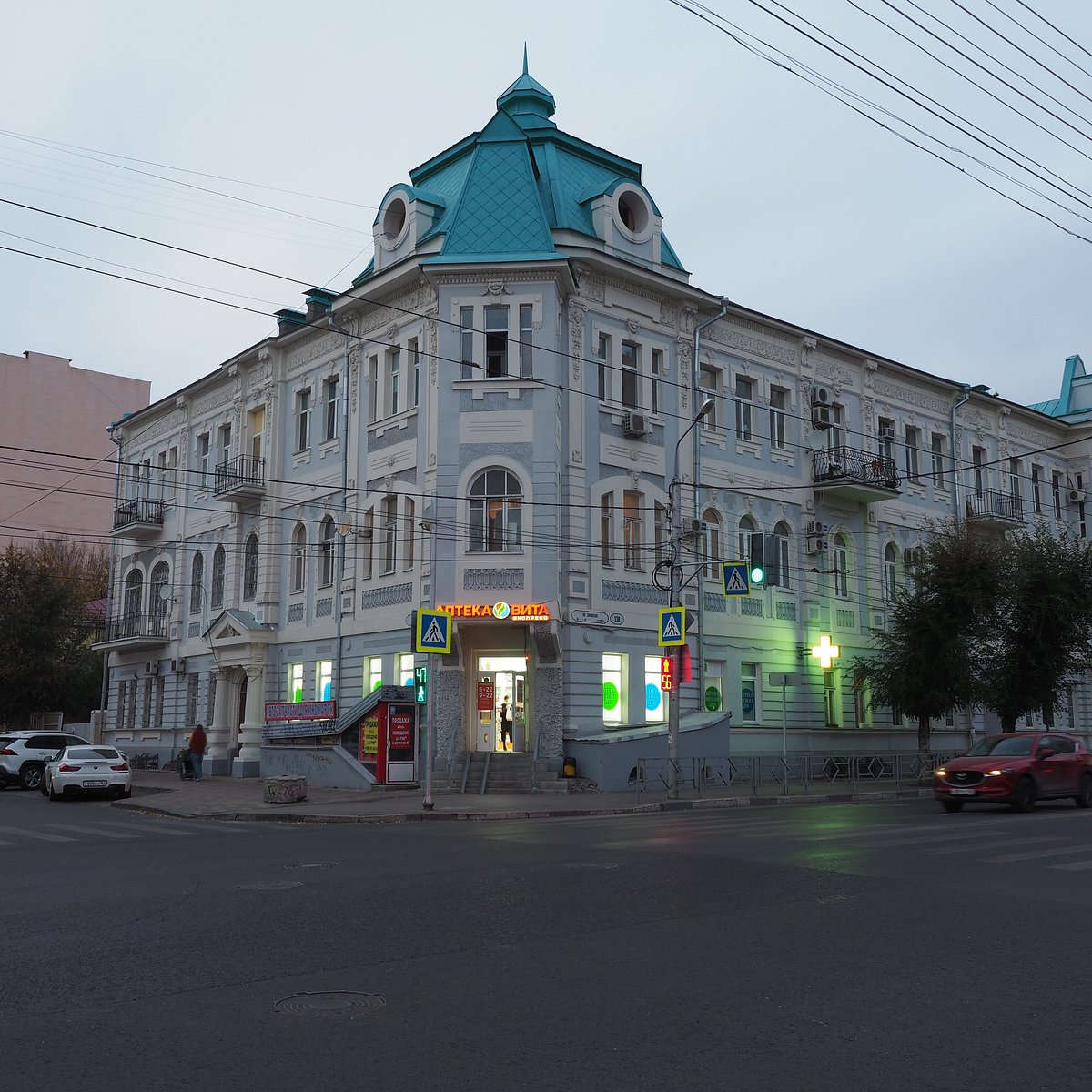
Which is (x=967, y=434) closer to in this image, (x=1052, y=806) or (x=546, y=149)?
(x=546, y=149)

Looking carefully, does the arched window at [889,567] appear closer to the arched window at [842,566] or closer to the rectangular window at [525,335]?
the arched window at [842,566]

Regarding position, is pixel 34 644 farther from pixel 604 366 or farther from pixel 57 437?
pixel 604 366

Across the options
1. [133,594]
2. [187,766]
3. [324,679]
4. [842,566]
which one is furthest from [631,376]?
[133,594]

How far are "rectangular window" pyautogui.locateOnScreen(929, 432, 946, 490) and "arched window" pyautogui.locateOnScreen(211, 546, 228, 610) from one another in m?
26.6

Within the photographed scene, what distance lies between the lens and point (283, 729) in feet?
106

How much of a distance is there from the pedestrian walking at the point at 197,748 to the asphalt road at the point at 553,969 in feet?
70.6

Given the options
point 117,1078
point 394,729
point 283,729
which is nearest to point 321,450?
point 283,729

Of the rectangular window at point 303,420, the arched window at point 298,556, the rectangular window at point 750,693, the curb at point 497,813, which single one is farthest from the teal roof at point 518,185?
the curb at point 497,813

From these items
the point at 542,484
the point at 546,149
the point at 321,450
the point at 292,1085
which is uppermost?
the point at 546,149

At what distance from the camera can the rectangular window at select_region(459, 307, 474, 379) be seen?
30.9 m

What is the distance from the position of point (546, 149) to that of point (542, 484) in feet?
35.5

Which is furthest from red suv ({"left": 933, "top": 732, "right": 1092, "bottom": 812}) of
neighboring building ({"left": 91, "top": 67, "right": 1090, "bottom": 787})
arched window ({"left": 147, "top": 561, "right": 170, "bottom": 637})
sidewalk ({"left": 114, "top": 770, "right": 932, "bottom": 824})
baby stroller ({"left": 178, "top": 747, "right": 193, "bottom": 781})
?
arched window ({"left": 147, "top": 561, "right": 170, "bottom": 637})

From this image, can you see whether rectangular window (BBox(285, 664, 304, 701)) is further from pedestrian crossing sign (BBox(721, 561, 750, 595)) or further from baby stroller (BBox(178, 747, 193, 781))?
pedestrian crossing sign (BBox(721, 561, 750, 595))

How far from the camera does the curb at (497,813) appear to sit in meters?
21.2
